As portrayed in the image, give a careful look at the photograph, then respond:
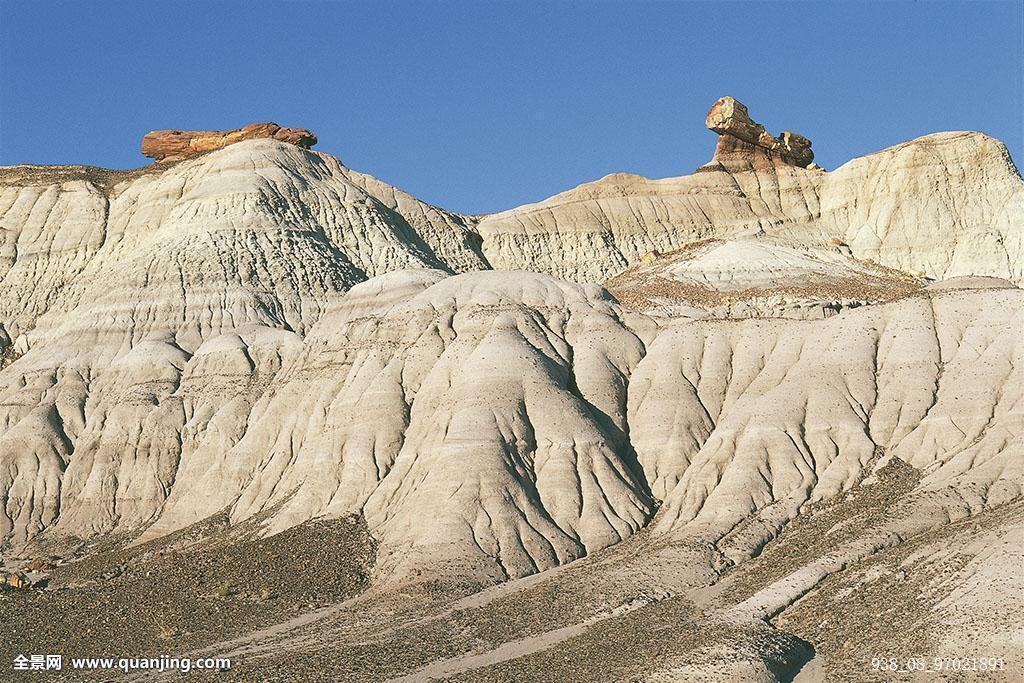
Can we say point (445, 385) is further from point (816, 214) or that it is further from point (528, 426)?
point (816, 214)

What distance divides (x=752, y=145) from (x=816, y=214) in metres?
11.0

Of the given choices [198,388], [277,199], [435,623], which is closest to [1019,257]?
[277,199]

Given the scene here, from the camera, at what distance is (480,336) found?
6994 centimetres

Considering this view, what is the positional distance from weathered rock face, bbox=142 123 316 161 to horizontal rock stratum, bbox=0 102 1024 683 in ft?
43.3

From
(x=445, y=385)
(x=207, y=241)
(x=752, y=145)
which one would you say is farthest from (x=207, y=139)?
(x=445, y=385)

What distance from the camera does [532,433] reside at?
206 feet

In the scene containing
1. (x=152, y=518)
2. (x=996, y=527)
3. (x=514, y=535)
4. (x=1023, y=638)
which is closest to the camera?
(x=1023, y=638)

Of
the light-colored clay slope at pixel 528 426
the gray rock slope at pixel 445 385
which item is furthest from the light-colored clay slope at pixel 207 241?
the light-colored clay slope at pixel 528 426

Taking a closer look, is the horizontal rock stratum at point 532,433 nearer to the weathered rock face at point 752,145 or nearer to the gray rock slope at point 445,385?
the gray rock slope at point 445,385

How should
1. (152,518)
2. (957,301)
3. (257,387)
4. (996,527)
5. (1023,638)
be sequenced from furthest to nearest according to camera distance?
(257,387) → (152,518) → (957,301) → (996,527) → (1023,638)

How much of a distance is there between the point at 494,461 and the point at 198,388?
28.6 metres

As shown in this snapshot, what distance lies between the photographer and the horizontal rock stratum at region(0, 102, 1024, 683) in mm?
46094

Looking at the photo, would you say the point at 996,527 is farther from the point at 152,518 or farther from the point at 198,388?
the point at 198,388

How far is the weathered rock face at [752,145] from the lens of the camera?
4983 inches
